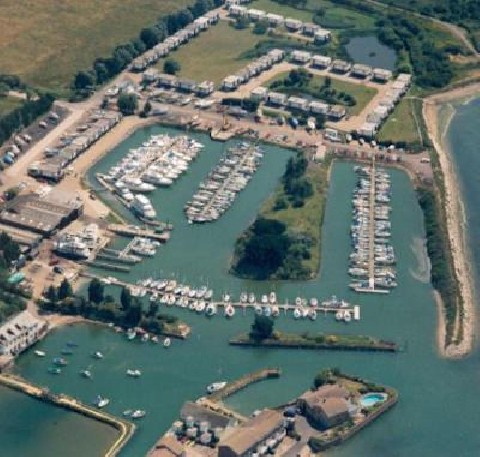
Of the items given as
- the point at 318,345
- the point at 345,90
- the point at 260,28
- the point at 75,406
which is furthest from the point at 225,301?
the point at 260,28

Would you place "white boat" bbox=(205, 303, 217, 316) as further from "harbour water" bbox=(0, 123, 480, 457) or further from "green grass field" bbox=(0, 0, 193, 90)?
"green grass field" bbox=(0, 0, 193, 90)

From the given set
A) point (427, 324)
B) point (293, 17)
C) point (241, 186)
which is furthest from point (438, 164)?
point (293, 17)

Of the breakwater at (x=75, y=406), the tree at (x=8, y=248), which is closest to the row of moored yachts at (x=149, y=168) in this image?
the tree at (x=8, y=248)

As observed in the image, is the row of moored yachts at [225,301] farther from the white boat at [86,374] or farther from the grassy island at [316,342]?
the white boat at [86,374]

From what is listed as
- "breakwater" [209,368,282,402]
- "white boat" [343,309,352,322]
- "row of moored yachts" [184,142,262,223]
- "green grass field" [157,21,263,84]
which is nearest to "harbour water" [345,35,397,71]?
"green grass field" [157,21,263,84]

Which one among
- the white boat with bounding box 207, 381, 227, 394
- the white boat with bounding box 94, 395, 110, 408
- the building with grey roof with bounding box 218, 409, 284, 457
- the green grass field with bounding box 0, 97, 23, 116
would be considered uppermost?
the building with grey roof with bounding box 218, 409, 284, 457
